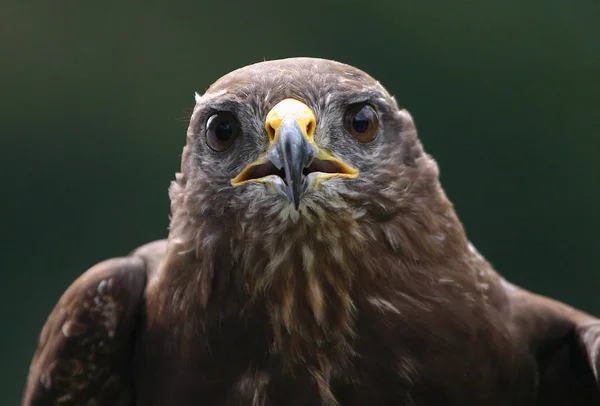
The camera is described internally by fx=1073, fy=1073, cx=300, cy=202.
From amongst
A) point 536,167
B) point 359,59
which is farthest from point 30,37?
point 536,167

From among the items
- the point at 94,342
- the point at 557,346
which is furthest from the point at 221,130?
the point at 557,346

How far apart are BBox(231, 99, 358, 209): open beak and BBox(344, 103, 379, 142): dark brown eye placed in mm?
139

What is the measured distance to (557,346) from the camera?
3582mm

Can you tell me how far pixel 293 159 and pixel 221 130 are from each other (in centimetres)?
42

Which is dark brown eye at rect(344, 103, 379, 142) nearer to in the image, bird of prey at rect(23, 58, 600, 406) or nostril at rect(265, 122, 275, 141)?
bird of prey at rect(23, 58, 600, 406)

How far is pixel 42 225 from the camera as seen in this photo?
659 centimetres

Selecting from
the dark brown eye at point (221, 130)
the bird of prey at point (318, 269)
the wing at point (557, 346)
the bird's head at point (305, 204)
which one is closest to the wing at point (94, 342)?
the bird of prey at point (318, 269)

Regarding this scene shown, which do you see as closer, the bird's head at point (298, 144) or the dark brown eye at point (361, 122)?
the bird's head at point (298, 144)

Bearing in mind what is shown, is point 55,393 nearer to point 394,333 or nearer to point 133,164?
point 394,333

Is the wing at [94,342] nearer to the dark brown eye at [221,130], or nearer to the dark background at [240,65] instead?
the dark brown eye at [221,130]

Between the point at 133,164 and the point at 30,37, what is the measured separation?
1066 mm

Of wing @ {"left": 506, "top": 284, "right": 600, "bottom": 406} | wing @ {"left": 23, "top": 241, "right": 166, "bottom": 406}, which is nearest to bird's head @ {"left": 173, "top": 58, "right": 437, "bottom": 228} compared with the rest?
wing @ {"left": 23, "top": 241, "right": 166, "bottom": 406}

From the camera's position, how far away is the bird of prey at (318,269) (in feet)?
9.95

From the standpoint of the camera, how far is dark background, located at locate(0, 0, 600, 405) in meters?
6.20
